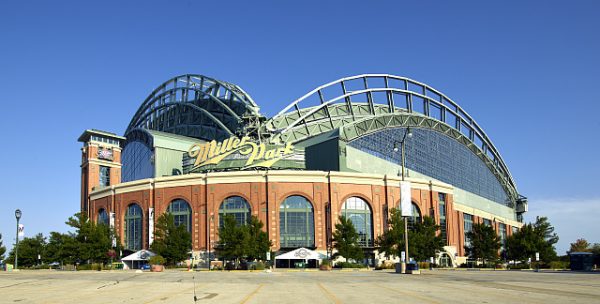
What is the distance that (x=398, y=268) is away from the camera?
54.8 meters

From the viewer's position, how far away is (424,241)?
3287 inches

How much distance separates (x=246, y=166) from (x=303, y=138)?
1826 centimetres

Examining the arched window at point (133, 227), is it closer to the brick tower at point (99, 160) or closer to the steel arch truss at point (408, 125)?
the brick tower at point (99, 160)

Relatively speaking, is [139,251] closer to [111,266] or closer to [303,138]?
[111,266]

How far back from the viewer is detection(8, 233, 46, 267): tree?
112 metres

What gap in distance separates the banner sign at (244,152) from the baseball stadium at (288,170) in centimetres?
16

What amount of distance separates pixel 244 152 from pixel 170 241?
18.3 meters

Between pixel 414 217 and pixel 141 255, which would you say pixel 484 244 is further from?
pixel 141 255

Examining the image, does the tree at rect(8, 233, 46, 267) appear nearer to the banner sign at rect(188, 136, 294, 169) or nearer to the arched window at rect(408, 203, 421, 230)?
the banner sign at rect(188, 136, 294, 169)

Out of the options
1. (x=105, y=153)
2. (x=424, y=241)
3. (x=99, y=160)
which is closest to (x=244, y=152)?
(x=424, y=241)

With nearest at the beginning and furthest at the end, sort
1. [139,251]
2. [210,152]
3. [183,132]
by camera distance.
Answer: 1. [139,251]
2. [210,152]
3. [183,132]

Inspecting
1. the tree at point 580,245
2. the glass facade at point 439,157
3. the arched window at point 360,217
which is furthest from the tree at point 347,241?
the tree at point 580,245

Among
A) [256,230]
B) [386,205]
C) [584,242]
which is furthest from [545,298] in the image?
[584,242]

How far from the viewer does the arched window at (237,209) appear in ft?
283
